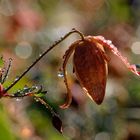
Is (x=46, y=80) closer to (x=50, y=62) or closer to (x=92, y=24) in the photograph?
(x=50, y=62)

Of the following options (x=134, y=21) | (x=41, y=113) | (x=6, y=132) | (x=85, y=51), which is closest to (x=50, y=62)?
(x=41, y=113)

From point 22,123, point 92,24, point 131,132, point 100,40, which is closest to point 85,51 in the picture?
point 100,40

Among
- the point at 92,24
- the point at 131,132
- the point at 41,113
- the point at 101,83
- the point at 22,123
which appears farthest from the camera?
the point at 92,24

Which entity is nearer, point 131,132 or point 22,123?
point 22,123

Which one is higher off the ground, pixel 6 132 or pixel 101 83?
pixel 6 132

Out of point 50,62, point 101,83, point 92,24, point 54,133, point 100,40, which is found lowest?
point 101,83

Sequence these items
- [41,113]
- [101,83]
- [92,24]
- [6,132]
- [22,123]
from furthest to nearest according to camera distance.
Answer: [92,24], [41,113], [22,123], [6,132], [101,83]
